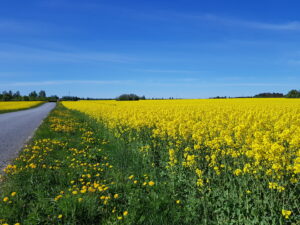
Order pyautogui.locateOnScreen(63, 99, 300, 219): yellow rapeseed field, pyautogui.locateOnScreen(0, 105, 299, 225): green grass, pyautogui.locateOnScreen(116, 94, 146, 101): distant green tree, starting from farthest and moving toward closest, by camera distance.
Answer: pyautogui.locateOnScreen(116, 94, 146, 101): distant green tree
pyautogui.locateOnScreen(63, 99, 300, 219): yellow rapeseed field
pyautogui.locateOnScreen(0, 105, 299, 225): green grass

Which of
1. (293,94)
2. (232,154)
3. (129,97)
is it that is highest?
(293,94)

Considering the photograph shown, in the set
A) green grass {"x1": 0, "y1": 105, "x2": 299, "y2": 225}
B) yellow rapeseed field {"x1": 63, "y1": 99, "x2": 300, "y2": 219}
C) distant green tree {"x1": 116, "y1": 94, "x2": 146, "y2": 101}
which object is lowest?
green grass {"x1": 0, "y1": 105, "x2": 299, "y2": 225}

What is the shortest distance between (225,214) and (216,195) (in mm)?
372

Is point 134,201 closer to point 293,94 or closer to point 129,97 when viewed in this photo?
point 293,94

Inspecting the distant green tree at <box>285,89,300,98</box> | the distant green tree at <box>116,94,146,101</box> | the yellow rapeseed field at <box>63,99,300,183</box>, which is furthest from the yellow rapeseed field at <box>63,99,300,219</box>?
the distant green tree at <box>116,94,146,101</box>

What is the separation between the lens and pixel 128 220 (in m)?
3.77

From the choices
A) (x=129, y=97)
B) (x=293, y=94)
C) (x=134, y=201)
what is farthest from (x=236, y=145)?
(x=129, y=97)

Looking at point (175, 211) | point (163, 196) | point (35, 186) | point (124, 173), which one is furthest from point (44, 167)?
point (175, 211)

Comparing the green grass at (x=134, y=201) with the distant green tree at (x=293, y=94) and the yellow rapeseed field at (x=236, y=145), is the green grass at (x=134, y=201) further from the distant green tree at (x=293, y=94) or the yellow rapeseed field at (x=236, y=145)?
the distant green tree at (x=293, y=94)

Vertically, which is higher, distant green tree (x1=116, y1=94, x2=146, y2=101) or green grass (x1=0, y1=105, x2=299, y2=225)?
distant green tree (x1=116, y1=94, x2=146, y2=101)

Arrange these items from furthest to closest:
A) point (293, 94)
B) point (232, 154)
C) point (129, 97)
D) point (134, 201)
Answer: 1. point (129, 97)
2. point (293, 94)
3. point (232, 154)
4. point (134, 201)

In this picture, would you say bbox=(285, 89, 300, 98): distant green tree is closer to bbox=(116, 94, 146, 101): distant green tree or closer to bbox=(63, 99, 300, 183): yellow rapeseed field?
bbox=(116, 94, 146, 101): distant green tree

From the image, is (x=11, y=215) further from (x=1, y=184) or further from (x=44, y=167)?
(x=44, y=167)

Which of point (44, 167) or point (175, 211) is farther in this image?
point (44, 167)
